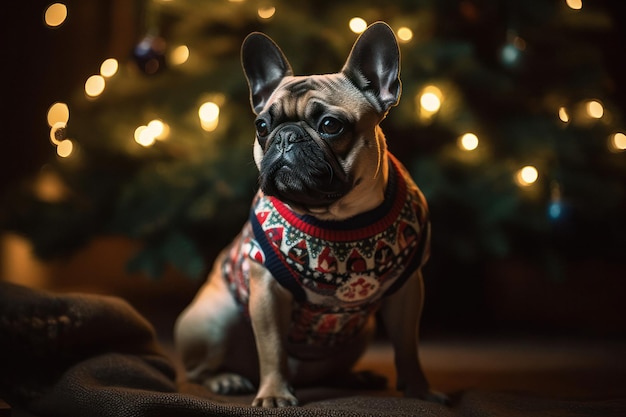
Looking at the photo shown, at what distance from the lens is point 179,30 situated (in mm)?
2273

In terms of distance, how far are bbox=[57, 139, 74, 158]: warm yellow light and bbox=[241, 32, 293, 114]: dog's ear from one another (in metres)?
1.13

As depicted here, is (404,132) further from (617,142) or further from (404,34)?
(617,142)

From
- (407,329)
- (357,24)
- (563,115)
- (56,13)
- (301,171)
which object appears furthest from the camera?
(56,13)

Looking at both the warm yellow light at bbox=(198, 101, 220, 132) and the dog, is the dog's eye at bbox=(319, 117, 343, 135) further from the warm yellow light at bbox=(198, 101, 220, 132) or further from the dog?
the warm yellow light at bbox=(198, 101, 220, 132)

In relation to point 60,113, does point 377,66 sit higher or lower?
higher

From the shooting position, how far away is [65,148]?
2.34 m

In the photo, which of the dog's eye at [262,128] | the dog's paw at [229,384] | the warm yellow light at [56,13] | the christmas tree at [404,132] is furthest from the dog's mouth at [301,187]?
the warm yellow light at [56,13]

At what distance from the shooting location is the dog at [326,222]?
1185 millimetres

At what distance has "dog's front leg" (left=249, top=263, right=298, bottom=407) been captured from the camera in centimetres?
126

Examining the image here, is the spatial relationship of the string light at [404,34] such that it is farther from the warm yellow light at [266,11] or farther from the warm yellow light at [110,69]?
the warm yellow light at [110,69]

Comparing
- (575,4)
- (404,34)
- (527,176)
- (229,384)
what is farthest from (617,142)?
(229,384)

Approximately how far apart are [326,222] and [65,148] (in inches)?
54.0

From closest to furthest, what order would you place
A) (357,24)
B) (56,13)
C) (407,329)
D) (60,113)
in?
(407,329), (357,24), (60,113), (56,13)

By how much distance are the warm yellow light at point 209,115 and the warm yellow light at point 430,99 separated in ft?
1.95
